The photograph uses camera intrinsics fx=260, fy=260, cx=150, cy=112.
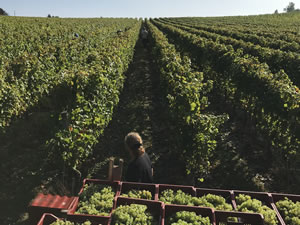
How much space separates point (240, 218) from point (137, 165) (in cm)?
174

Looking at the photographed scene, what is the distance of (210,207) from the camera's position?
271 cm

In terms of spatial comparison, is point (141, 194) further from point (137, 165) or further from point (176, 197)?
point (137, 165)

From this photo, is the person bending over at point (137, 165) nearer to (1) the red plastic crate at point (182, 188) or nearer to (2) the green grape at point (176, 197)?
(1) the red plastic crate at point (182, 188)

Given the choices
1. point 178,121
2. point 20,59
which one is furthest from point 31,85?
point 178,121

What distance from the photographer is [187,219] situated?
254 centimetres

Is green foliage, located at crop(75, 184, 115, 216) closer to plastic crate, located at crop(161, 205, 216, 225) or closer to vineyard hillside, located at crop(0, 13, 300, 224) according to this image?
plastic crate, located at crop(161, 205, 216, 225)

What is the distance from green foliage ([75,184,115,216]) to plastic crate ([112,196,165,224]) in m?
0.13

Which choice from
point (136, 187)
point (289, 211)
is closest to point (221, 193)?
point (289, 211)

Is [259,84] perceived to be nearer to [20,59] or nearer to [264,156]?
[264,156]

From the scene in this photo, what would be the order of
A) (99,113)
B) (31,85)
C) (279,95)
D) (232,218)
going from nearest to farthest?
(232,218) < (279,95) < (99,113) < (31,85)

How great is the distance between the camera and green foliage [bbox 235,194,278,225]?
2576 millimetres

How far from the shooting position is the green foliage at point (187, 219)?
2.46 m

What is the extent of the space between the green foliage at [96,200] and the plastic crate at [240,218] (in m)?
1.14

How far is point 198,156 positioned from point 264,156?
8.82ft
